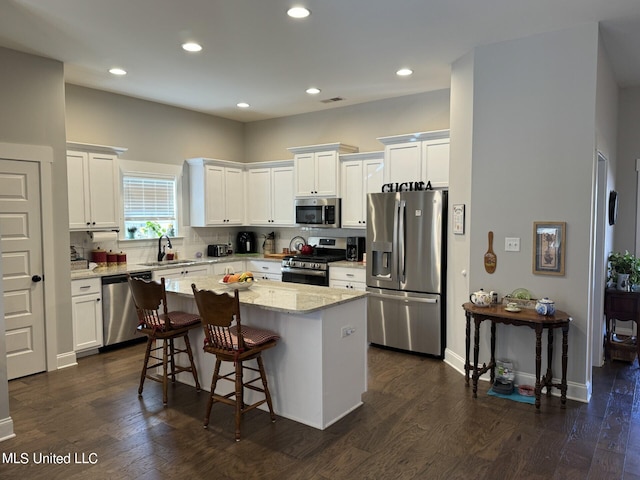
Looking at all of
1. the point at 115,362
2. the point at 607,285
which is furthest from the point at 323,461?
the point at 607,285

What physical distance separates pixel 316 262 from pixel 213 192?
1.96m

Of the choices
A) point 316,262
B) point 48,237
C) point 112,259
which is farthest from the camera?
point 316,262

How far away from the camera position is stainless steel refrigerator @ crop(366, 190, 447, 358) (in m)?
4.73

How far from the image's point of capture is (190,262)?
6105 millimetres

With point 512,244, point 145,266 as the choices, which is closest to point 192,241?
point 145,266

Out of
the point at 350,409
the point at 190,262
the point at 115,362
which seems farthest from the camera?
the point at 190,262

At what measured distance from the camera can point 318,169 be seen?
6223 mm

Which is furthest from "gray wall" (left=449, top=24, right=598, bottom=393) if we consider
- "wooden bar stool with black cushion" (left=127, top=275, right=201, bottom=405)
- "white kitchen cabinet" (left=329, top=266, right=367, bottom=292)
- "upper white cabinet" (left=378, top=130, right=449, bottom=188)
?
"wooden bar stool with black cushion" (left=127, top=275, right=201, bottom=405)

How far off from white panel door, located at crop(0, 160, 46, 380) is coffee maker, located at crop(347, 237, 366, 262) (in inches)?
144

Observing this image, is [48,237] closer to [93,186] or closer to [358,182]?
[93,186]

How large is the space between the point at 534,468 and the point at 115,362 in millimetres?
4040

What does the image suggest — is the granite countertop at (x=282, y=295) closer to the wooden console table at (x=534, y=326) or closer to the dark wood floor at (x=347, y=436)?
the dark wood floor at (x=347, y=436)

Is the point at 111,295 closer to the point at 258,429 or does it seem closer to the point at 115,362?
the point at 115,362

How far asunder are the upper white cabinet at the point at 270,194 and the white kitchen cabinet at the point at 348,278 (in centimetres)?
133
